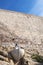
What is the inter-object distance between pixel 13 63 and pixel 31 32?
7749mm

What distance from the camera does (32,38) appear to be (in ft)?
58.8

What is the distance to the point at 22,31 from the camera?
1861cm

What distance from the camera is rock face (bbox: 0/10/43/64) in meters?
15.8

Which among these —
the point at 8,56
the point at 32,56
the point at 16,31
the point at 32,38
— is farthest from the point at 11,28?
the point at 8,56

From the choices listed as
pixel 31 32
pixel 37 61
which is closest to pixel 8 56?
pixel 37 61

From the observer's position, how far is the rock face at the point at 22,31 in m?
15.8

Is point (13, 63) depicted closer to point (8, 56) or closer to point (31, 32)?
point (8, 56)

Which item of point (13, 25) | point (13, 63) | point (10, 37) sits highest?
point (13, 25)

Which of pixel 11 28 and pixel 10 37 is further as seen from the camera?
pixel 11 28

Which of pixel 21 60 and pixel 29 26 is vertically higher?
pixel 29 26

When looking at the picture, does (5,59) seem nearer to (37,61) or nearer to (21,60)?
(21,60)

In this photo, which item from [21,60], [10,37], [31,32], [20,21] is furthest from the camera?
[20,21]

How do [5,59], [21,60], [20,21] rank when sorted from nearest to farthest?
[5,59] → [21,60] → [20,21]

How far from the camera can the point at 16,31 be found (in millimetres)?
18016
